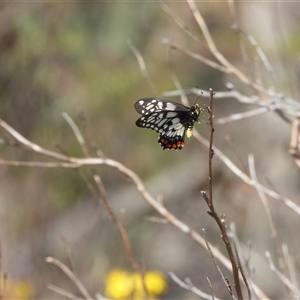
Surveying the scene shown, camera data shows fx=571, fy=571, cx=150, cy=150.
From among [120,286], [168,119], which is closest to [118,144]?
[120,286]

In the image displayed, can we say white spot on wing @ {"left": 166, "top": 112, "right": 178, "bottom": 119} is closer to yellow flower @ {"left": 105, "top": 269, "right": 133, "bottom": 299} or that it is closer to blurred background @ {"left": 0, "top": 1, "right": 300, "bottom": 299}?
yellow flower @ {"left": 105, "top": 269, "right": 133, "bottom": 299}

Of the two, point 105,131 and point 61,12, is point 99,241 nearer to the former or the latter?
point 105,131

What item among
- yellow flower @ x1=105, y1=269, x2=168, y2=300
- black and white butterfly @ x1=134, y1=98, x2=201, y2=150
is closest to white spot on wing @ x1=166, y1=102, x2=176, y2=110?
black and white butterfly @ x1=134, y1=98, x2=201, y2=150

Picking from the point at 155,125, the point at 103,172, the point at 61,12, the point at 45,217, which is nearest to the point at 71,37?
the point at 61,12

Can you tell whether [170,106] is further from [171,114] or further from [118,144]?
[118,144]

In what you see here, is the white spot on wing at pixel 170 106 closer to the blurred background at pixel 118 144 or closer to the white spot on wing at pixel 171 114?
the white spot on wing at pixel 171 114
